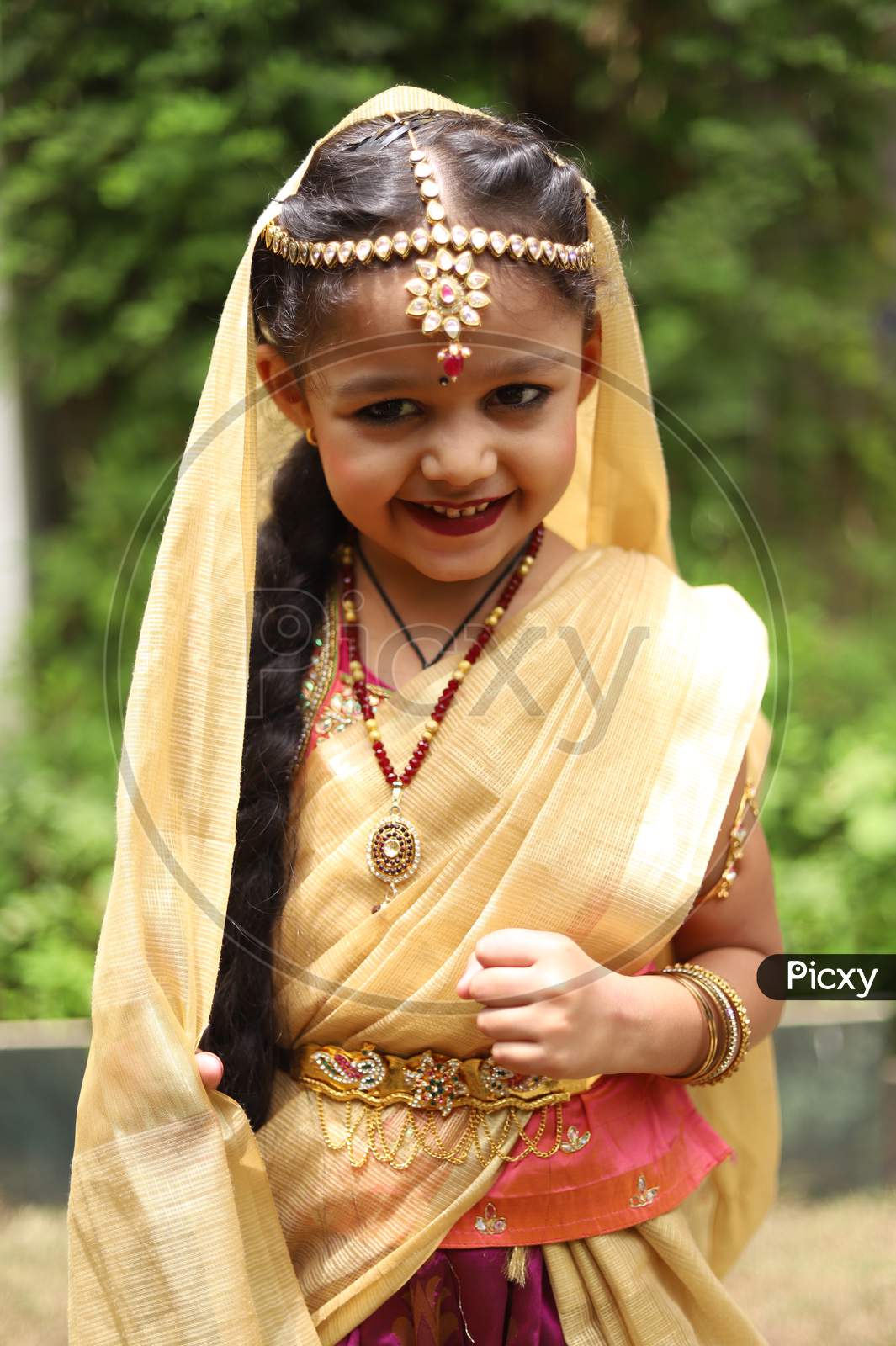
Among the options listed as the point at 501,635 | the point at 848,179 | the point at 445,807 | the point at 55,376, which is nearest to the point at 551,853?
the point at 445,807

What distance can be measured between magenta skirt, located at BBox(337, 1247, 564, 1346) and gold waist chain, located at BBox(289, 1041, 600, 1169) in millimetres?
94

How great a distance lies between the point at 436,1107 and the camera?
1156mm

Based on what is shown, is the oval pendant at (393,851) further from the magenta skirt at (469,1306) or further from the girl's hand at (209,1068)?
the magenta skirt at (469,1306)

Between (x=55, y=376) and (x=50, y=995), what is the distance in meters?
1.67

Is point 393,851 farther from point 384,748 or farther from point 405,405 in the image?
point 405,405

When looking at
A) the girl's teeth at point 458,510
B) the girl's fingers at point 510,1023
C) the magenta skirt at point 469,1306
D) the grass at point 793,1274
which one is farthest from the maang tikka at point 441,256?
the grass at point 793,1274

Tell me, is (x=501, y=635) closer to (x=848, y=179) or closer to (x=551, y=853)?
(x=551, y=853)

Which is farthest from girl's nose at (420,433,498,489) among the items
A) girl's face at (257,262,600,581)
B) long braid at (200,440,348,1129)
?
long braid at (200,440,348,1129)

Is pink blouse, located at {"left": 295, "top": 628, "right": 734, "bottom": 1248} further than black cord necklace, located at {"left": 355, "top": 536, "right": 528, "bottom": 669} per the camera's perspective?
No

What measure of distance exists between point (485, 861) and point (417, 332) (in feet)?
1.49

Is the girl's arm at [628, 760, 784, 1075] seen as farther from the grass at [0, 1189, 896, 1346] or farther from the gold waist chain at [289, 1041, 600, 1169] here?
the grass at [0, 1189, 896, 1346]

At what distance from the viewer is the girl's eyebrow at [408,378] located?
107 cm

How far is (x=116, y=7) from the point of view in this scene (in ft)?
10.2

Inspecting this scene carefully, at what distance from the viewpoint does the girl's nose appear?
42.3 inches
